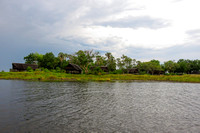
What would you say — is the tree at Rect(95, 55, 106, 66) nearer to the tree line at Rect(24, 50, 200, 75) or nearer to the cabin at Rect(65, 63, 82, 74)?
the tree line at Rect(24, 50, 200, 75)

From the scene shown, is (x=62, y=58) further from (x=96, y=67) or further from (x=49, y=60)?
(x=96, y=67)

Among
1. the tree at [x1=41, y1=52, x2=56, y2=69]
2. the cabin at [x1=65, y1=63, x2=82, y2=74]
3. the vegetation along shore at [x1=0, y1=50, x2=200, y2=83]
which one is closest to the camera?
the vegetation along shore at [x1=0, y1=50, x2=200, y2=83]

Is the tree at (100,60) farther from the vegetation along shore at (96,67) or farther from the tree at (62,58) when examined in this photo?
the tree at (62,58)

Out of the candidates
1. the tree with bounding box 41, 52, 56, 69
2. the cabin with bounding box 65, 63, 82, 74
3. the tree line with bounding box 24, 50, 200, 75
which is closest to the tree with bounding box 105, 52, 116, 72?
the tree line with bounding box 24, 50, 200, 75

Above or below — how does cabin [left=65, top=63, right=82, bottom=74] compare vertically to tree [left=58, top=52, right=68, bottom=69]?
below

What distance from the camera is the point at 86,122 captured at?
9.49 metres

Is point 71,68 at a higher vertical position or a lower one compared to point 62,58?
lower

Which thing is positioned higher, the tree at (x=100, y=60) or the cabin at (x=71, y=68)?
the tree at (x=100, y=60)

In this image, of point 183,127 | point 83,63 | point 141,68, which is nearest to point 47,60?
point 83,63

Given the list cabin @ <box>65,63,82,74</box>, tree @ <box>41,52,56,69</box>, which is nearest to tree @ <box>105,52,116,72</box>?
cabin @ <box>65,63,82,74</box>

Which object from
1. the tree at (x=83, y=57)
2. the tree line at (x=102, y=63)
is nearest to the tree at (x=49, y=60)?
the tree line at (x=102, y=63)

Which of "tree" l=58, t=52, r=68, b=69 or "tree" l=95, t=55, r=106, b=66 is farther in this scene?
"tree" l=95, t=55, r=106, b=66

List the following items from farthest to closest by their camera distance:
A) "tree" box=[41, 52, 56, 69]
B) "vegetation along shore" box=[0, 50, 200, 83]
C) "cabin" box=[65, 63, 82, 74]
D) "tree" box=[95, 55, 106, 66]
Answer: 1. "tree" box=[95, 55, 106, 66]
2. "tree" box=[41, 52, 56, 69]
3. "cabin" box=[65, 63, 82, 74]
4. "vegetation along shore" box=[0, 50, 200, 83]

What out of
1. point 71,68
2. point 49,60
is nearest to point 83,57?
point 71,68
